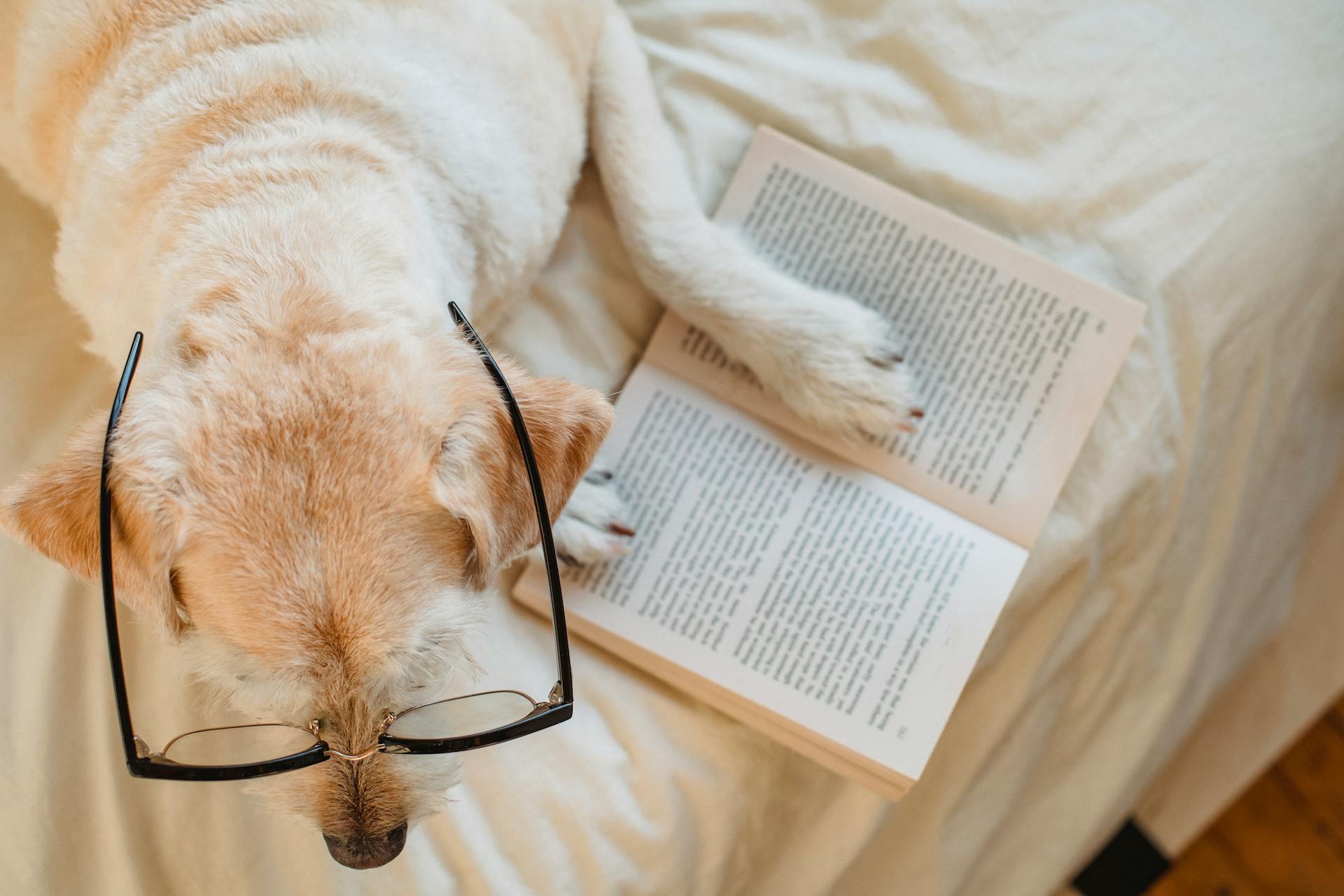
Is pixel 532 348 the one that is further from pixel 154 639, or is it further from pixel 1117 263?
pixel 1117 263

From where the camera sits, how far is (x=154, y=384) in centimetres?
82

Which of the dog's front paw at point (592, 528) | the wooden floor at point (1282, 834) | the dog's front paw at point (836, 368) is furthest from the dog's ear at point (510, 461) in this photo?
the wooden floor at point (1282, 834)

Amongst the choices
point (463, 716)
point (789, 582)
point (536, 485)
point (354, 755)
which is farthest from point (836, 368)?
point (354, 755)

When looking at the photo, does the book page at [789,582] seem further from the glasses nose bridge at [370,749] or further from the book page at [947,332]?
the glasses nose bridge at [370,749]

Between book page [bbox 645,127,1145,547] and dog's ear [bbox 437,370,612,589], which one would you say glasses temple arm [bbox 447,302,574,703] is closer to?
dog's ear [bbox 437,370,612,589]

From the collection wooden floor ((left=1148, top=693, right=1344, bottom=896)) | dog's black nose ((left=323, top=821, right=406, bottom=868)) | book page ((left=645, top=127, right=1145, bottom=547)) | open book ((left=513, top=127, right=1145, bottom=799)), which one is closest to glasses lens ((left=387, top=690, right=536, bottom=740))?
dog's black nose ((left=323, top=821, right=406, bottom=868))

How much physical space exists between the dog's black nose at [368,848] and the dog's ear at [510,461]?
300 mm

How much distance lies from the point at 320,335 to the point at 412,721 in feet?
1.30

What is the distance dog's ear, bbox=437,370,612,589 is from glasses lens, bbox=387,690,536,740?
0.16m

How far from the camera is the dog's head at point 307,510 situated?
0.76 meters

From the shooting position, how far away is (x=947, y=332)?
134cm

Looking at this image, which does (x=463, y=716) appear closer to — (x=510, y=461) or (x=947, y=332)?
(x=510, y=461)

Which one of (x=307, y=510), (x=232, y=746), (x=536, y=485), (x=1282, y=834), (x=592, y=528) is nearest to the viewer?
Answer: (x=307, y=510)

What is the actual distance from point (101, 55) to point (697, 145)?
788 millimetres
